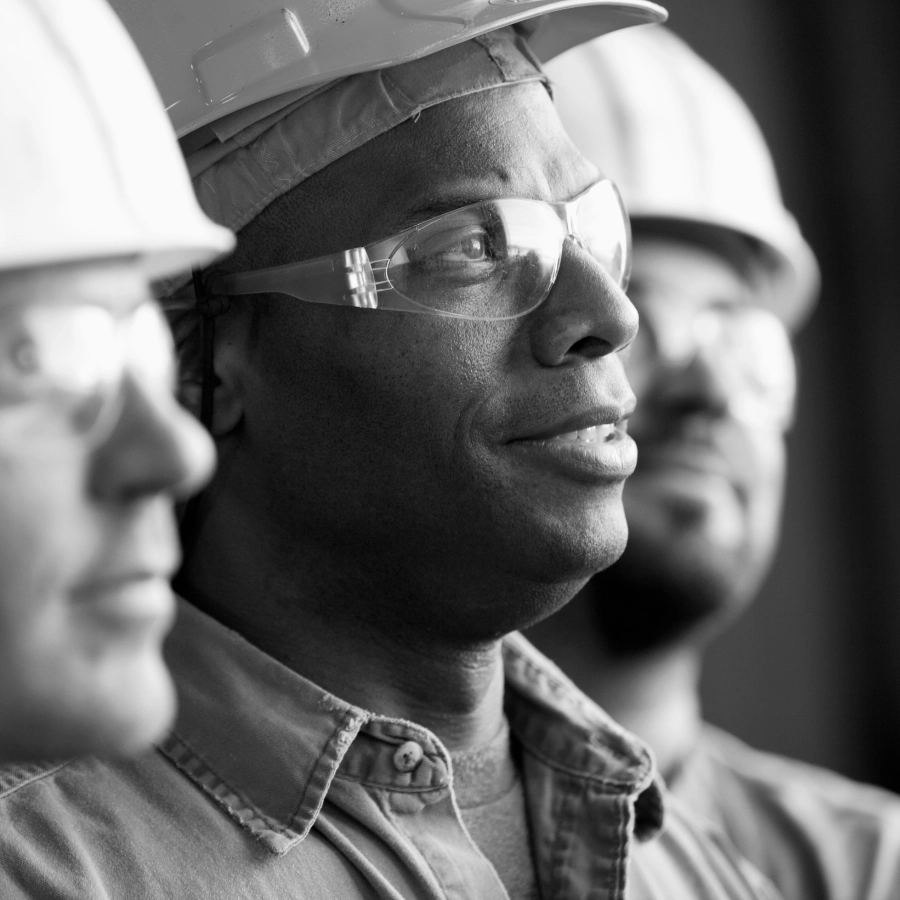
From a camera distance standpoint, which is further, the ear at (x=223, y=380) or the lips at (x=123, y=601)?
the ear at (x=223, y=380)

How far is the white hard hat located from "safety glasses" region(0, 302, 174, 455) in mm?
53

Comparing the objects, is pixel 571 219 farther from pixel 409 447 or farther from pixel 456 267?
pixel 409 447

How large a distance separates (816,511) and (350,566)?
12.6ft

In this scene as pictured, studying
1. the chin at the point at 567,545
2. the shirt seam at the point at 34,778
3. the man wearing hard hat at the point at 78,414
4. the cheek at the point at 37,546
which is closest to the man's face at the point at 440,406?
the chin at the point at 567,545

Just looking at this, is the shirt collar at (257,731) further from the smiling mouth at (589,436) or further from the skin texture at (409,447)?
the smiling mouth at (589,436)

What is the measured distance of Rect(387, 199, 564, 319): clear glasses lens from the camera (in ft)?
6.10

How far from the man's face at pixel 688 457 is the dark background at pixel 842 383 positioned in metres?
2.31

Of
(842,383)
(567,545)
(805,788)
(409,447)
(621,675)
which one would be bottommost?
(842,383)

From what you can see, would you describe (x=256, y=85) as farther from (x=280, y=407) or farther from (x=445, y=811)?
(x=445, y=811)

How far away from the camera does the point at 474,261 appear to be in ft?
6.13

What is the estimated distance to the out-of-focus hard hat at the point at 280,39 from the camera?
6.12ft

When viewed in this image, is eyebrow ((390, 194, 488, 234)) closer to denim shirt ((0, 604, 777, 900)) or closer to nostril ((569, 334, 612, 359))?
nostril ((569, 334, 612, 359))

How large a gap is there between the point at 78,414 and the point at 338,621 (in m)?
0.70

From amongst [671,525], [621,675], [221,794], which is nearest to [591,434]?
[221,794]
